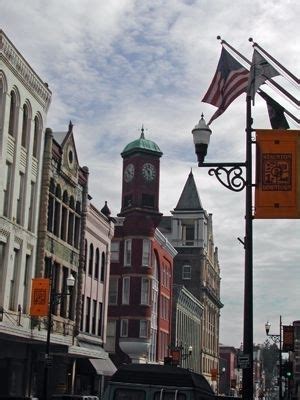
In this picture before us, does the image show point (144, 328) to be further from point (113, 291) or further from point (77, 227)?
point (77, 227)

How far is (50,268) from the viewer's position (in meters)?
40.2

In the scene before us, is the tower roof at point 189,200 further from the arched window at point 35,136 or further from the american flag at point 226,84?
the american flag at point 226,84

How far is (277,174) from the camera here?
48.3 ft

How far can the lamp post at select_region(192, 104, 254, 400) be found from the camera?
13672 mm

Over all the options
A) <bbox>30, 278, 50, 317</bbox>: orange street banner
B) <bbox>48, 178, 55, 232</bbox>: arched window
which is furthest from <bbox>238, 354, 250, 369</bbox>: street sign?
<bbox>48, 178, 55, 232</bbox>: arched window

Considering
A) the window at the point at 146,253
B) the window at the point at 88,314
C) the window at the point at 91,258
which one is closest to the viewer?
the window at the point at 88,314

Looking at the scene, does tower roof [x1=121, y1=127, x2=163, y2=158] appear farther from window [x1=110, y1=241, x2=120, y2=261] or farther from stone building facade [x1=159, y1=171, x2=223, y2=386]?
stone building facade [x1=159, y1=171, x2=223, y2=386]

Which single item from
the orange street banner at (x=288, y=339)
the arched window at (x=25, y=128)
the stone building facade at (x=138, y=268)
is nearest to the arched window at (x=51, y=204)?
the arched window at (x=25, y=128)

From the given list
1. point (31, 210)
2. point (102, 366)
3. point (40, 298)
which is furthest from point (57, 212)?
point (102, 366)

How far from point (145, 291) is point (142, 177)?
39.7 ft

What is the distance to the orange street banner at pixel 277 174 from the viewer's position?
1460 cm

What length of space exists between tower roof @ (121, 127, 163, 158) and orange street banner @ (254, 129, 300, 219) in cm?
5896

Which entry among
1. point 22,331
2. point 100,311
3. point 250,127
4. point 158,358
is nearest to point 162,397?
point 250,127

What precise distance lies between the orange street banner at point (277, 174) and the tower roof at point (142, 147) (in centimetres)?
5896
